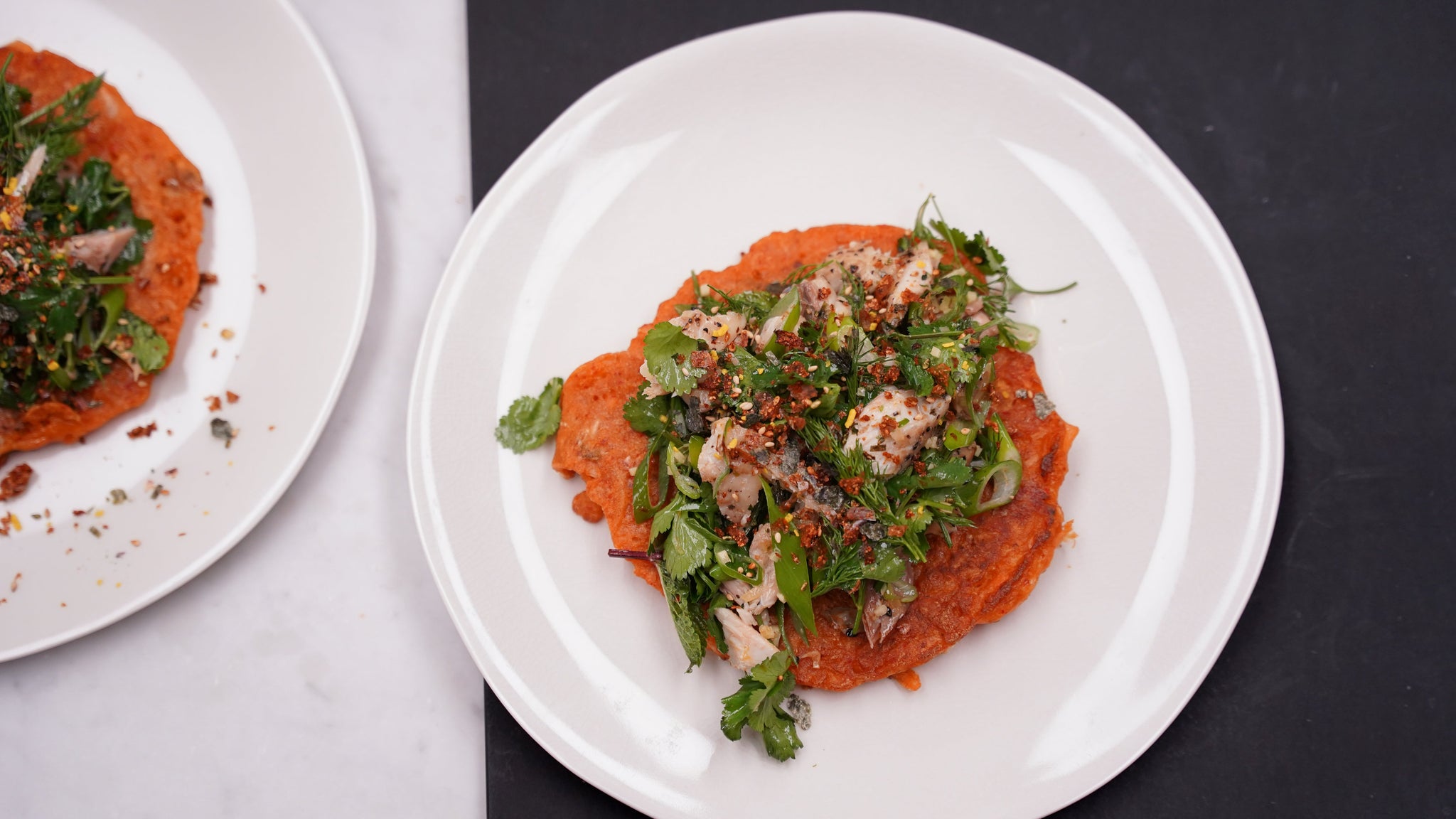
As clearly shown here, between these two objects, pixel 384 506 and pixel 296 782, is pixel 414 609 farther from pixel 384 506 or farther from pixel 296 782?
pixel 296 782

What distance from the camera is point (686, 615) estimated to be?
318 centimetres

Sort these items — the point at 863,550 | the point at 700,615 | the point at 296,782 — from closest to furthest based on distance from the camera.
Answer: the point at 863,550
the point at 700,615
the point at 296,782

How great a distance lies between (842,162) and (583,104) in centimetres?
115

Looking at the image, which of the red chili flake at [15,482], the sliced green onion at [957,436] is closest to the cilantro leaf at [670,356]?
the sliced green onion at [957,436]

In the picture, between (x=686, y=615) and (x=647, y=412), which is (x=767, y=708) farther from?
(x=647, y=412)

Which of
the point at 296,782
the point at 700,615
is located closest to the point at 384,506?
the point at 296,782

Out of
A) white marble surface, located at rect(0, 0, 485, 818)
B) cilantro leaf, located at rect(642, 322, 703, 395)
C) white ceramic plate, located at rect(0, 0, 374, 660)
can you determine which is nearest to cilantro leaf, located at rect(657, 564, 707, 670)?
cilantro leaf, located at rect(642, 322, 703, 395)

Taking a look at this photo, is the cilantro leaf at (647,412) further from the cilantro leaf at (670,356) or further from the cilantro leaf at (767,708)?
the cilantro leaf at (767,708)

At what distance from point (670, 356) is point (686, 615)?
95 centimetres

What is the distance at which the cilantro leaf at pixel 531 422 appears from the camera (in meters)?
3.56

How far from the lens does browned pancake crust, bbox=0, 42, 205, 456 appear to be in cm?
374

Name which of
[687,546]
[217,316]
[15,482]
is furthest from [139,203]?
[687,546]

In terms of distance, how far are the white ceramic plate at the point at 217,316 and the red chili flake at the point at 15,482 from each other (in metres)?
0.05

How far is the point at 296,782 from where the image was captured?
3.80 metres
